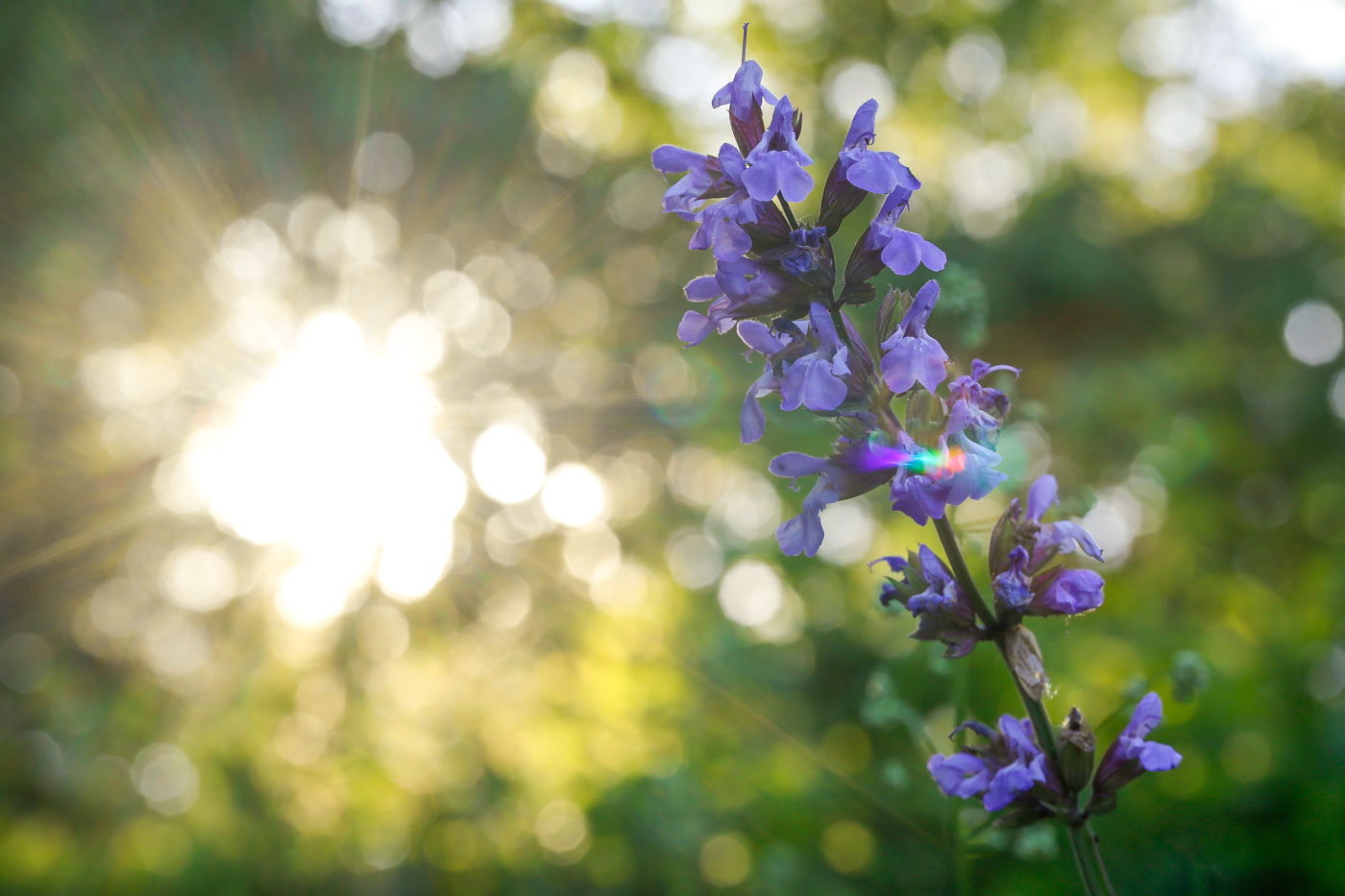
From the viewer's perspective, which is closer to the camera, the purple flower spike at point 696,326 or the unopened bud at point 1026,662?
the unopened bud at point 1026,662

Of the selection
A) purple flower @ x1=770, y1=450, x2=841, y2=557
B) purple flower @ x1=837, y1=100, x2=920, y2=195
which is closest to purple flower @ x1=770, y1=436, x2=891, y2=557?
purple flower @ x1=770, y1=450, x2=841, y2=557

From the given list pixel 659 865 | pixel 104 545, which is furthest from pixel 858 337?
pixel 104 545

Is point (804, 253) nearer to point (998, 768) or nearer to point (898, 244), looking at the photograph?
point (898, 244)

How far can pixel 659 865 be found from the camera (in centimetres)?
342

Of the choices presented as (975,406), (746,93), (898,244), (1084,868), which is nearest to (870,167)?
(898,244)

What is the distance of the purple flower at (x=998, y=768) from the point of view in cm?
113

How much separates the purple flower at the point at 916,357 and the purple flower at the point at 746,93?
1.21 ft

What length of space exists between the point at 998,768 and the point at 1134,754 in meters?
0.21

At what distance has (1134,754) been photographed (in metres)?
1.22

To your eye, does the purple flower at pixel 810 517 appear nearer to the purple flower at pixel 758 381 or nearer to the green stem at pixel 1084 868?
the purple flower at pixel 758 381

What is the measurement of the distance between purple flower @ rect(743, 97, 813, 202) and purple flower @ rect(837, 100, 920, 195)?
6 centimetres

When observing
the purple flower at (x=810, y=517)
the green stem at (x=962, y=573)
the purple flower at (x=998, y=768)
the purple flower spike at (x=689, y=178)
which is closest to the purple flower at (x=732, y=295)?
the purple flower spike at (x=689, y=178)

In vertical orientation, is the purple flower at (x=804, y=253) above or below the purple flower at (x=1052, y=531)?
above

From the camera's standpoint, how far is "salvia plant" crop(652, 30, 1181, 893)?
1086 millimetres
